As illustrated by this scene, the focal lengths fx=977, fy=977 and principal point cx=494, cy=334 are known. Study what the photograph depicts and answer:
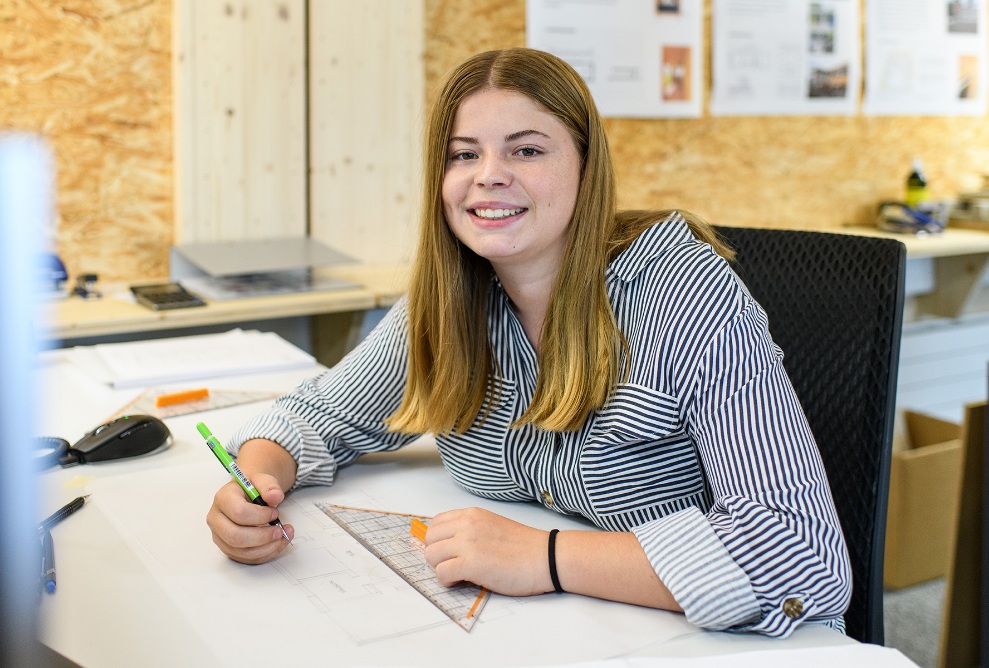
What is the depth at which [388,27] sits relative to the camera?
2729 mm

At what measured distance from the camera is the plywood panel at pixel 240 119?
8.28 feet

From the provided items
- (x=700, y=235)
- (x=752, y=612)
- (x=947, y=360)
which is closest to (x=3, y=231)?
(x=752, y=612)

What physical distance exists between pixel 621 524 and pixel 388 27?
2035mm

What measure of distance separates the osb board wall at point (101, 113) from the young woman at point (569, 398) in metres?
1.50

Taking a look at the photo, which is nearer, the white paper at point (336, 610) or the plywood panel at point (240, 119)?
the white paper at point (336, 610)

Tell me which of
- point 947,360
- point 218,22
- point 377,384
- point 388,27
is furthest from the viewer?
point 947,360

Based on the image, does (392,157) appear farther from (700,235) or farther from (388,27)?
(700,235)

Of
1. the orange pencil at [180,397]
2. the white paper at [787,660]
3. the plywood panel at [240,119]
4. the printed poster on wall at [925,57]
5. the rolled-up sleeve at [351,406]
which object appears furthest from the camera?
the printed poster on wall at [925,57]

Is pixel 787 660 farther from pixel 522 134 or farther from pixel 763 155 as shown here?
pixel 763 155

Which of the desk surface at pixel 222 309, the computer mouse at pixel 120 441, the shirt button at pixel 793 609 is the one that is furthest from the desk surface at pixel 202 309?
the shirt button at pixel 793 609

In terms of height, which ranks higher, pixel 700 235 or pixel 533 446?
pixel 700 235

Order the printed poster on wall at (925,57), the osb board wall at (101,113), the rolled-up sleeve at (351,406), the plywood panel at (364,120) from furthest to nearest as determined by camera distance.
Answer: the printed poster on wall at (925,57) → the plywood panel at (364,120) → the osb board wall at (101,113) → the rolled-up sleeve at (351,406)

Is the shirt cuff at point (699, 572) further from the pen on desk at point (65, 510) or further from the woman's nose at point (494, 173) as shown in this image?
the pen on desk at point (65, 510)

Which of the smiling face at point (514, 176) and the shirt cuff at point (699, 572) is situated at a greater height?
the smiling face at point (514, 176)
